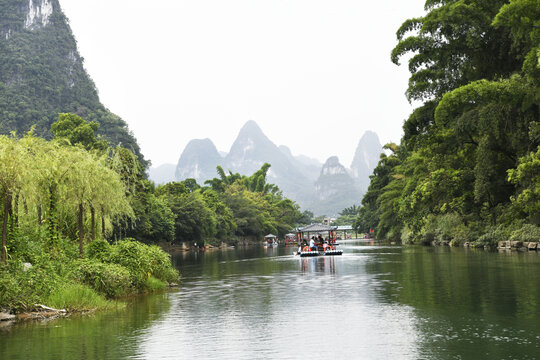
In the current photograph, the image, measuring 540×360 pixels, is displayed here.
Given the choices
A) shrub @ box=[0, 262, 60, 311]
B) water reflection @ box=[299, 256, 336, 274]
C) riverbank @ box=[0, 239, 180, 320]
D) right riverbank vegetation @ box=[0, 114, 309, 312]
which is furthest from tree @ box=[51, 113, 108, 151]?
shrub @ box=[0, 262, 60, 311]

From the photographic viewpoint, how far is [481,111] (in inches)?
1323

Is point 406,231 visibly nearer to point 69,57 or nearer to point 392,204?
point 392,204

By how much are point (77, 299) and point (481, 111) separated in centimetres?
2604

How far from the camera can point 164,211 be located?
6888 centimetres

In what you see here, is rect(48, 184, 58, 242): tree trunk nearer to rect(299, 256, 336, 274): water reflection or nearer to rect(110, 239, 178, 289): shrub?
rect(110, 239, 178, 289): shrub

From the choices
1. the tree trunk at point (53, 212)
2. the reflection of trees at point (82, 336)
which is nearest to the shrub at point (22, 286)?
the reflection of trees at point (82, 336)

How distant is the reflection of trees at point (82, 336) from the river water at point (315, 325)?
2cm

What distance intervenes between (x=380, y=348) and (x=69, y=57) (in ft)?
619

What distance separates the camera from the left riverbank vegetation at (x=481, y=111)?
102 feet

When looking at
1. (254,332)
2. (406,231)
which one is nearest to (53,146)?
(254,332)

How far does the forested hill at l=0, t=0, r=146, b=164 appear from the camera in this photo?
140125 mm

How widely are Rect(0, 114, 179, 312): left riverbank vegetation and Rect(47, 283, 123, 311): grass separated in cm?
3

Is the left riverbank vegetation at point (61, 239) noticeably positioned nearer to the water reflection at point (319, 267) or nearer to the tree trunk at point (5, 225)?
the tree trunk at point (5, 225)

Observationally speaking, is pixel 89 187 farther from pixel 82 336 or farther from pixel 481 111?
pixel 481 111
